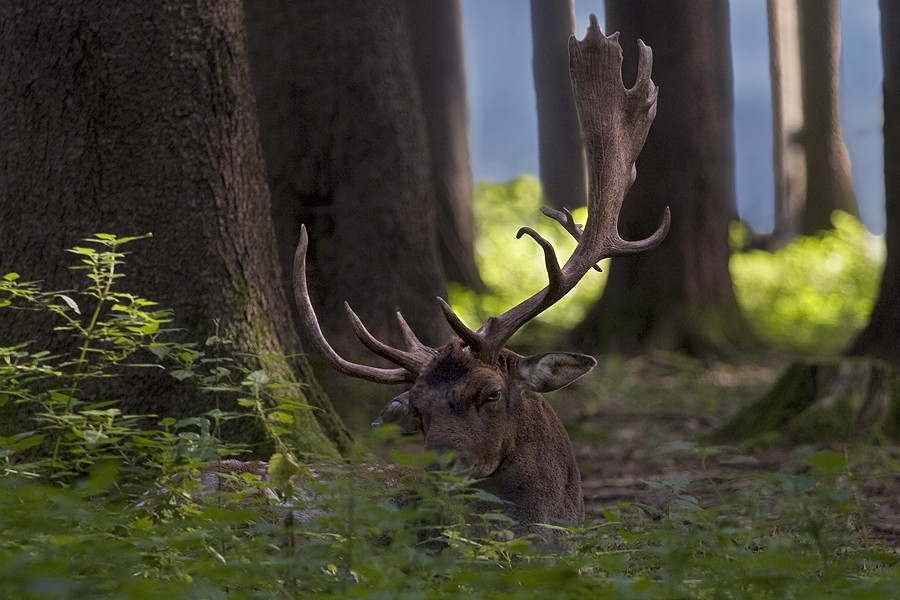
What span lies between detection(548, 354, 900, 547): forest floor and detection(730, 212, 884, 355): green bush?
2.82 metres

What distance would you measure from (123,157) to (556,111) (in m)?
25.0

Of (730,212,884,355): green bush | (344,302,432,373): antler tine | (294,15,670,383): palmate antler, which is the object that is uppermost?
(294,15,670,383): palmate antler

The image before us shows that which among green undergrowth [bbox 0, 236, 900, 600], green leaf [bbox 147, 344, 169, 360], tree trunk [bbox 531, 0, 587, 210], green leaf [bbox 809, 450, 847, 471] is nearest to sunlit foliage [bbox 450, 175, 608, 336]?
tree trunk [bbox 531, 0, 587, 210]

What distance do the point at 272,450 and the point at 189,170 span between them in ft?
4.82

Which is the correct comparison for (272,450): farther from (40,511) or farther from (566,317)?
(566,317)

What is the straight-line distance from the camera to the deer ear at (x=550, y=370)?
4.98 m

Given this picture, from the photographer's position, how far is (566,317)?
17453mm

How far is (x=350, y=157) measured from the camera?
8008 mm

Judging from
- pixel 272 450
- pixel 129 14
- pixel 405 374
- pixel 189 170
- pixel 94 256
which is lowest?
pixel 272 450

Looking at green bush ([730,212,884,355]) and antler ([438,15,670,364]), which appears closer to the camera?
antler ([438,15,670,364])

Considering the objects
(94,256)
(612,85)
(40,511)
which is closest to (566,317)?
(612,85)

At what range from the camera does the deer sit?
187 inches

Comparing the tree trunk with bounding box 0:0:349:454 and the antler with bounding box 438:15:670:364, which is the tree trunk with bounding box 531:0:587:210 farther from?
the tree trunk with bounding box 0:0:349:454

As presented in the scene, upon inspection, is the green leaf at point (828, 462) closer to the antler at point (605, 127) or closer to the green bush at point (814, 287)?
the antler at point (605, 127)
